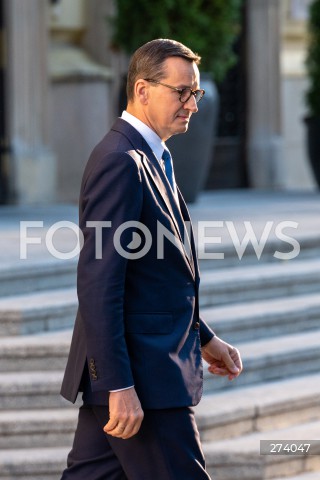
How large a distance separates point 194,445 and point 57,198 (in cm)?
728

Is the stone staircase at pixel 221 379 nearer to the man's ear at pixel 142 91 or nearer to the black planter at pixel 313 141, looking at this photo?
the man's ear at pixel 142 91

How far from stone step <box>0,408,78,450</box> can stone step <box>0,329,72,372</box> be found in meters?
0.28

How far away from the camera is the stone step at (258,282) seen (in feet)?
20.8

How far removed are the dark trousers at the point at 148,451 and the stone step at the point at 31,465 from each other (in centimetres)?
171

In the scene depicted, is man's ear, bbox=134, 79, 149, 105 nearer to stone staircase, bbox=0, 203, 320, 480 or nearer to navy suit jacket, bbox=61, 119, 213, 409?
navy suit jacket, bbox=61, 119, 213, 409

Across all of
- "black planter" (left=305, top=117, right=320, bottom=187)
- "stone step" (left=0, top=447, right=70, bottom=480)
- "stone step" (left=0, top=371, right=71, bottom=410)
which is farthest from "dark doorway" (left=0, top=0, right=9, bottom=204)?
"stone step" (left=0, top=447, right=70, bottom=480)

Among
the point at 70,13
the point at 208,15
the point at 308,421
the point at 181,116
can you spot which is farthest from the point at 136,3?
the point at 181,116

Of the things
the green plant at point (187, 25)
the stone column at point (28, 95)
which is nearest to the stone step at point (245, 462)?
the green plant at point (187, 25)

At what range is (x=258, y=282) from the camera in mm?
6535

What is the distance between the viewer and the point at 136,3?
30.9 feet

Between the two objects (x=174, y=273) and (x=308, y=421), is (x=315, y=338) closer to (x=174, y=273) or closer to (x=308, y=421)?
(x=308, y=421)

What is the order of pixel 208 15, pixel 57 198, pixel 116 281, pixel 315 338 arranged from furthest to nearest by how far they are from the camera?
pixel 57 198
pixel 208 15
pixel 315 338
pixel 116 281

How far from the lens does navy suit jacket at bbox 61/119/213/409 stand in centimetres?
312

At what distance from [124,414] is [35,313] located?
2.55 meters
